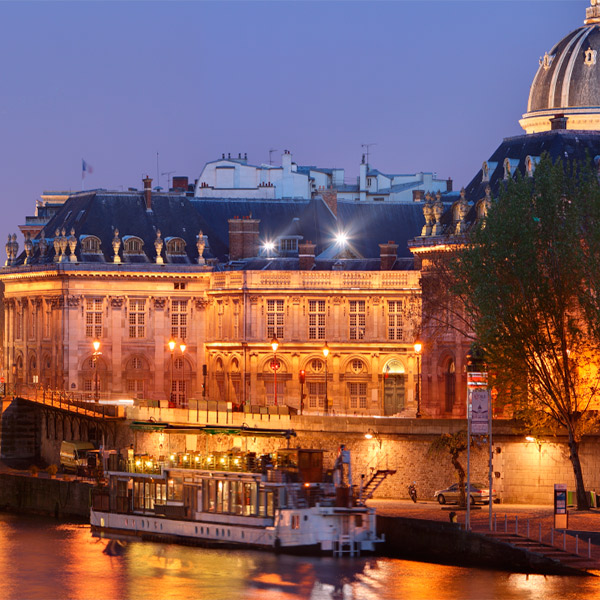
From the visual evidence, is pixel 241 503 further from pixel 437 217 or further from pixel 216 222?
pixel 216 222

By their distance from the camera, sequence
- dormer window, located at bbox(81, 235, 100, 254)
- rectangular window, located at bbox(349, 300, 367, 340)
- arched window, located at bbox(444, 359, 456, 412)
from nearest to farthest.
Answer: arched window, located at bbox(444, 359, 456, 412), rectangular window, located at bbox(349, 300, 367, 340), dormer window, located at bbox(81, 235, 100, 254)

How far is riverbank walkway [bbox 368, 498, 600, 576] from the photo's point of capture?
2763 inches

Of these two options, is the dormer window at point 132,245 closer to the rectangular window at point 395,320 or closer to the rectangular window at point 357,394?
the rectangular window at point 357,394

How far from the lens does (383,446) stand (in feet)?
293

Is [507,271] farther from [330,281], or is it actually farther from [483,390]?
[330,281]

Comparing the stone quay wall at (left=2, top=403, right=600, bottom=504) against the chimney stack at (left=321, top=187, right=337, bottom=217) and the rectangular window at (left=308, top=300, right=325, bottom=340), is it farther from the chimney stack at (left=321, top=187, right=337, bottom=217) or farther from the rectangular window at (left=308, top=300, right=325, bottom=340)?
the chimney stack at (left=321, top=187, right=337, bottom=217)

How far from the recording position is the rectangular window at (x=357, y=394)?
120500mm

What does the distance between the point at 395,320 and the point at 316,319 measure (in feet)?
16.1

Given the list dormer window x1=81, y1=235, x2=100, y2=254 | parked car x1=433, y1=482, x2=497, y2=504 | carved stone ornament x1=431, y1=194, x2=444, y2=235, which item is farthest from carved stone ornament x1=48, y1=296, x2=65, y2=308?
parked car x1=433, y1=482, x2=497, y2=504

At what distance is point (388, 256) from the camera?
122000mm

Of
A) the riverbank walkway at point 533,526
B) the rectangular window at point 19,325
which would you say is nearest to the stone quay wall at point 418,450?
the riverbank walkway at point 533,526

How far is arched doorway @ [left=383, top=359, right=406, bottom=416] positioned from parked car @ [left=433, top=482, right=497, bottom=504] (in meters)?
34.7

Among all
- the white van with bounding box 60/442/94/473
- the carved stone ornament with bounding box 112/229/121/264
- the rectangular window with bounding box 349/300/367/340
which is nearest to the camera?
the white van with bounding box 60/442/94/473

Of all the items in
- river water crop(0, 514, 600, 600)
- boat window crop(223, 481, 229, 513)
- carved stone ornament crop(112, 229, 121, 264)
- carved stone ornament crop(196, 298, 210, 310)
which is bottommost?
river water crop(0, 514, 600, 600)
